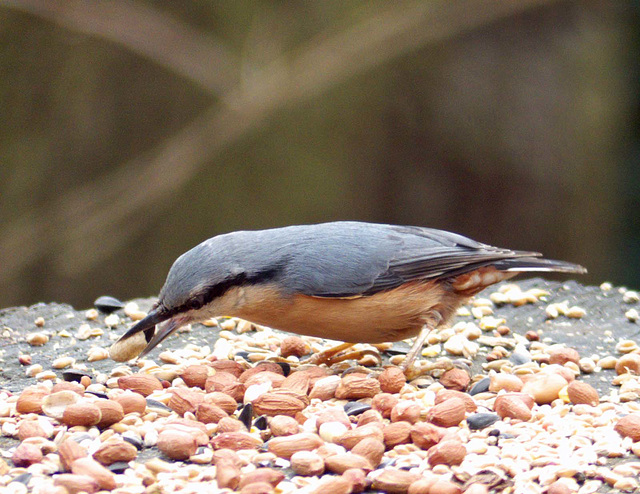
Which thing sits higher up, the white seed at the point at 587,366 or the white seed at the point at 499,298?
the white seed at the point at 499,298

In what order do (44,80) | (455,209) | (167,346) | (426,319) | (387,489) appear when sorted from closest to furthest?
(387,489), (426,319), (167,346), (44,80), (455,209)

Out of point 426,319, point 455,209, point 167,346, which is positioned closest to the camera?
point 426,319

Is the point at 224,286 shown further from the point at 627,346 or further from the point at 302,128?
the point at 302,128

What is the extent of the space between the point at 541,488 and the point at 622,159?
18.6 ft

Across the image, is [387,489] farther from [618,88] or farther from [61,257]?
[618,88]

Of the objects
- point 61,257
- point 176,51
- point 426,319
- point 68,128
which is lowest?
point 61,257

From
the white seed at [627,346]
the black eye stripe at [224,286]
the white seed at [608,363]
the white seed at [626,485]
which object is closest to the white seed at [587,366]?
the white seed at [608,363]

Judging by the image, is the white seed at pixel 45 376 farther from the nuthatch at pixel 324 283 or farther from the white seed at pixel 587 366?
the white seed at pixel 587 366

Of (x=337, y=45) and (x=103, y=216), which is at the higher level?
(x=337, y=45)

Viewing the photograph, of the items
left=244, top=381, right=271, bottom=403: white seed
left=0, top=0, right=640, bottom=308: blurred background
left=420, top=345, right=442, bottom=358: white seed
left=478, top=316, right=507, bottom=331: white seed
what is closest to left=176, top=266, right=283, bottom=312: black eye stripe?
left=244, top=381, right=271, bottom=403: white seed

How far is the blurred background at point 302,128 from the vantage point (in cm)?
651

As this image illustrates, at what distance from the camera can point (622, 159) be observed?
286 inches

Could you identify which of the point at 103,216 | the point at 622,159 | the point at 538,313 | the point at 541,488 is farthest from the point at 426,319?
the point at 622,159

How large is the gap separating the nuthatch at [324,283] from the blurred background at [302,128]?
11.9 feet
